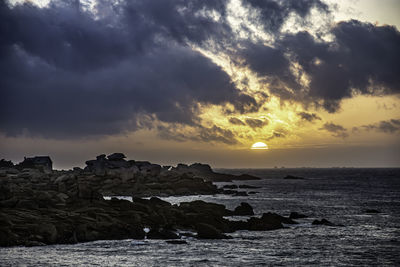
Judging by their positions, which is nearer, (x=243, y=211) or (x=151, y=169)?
(x=243, y=211)

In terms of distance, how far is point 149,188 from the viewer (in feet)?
408

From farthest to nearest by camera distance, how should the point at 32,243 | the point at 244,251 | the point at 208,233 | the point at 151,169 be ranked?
the point at 151,169 → the point at 208,233 → the point at 32,243 → the point at 244,251

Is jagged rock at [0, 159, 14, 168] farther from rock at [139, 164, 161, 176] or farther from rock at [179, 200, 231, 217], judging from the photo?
rock at [179, 200, 231, 217]

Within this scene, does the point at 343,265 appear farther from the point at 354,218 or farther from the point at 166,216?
the point at 354,218

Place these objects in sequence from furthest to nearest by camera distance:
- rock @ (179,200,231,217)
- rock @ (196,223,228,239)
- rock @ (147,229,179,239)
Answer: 1. rock @ (179,200,231,217)
2. rock @ (196,223,228,239)
3. rock @ (147,229,179,239)

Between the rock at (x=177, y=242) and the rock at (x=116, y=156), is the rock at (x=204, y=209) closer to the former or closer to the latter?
the rock at (x=177, y=242)

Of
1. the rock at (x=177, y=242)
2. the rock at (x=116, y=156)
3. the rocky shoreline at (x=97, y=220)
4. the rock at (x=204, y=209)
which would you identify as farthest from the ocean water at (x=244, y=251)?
the rock at (x=116, y=156)

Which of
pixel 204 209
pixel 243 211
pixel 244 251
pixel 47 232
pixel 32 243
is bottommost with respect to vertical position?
pixel 244 251

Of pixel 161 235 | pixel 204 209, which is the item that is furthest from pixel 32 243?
pixel 204 209

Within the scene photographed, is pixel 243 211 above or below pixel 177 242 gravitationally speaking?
above

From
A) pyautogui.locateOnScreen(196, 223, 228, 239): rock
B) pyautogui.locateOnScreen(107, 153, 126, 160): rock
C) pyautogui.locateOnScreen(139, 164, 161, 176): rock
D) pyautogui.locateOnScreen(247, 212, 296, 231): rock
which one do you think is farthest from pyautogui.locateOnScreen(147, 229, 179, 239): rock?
pyautogui.locateOnScreen(107, 153, 126, 160): rock

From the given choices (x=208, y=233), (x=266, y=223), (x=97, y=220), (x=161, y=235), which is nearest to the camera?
(x=161, y=235)

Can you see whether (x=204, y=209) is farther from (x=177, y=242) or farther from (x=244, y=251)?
(x=244, y=251)

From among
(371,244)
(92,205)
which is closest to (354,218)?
(371,244)
